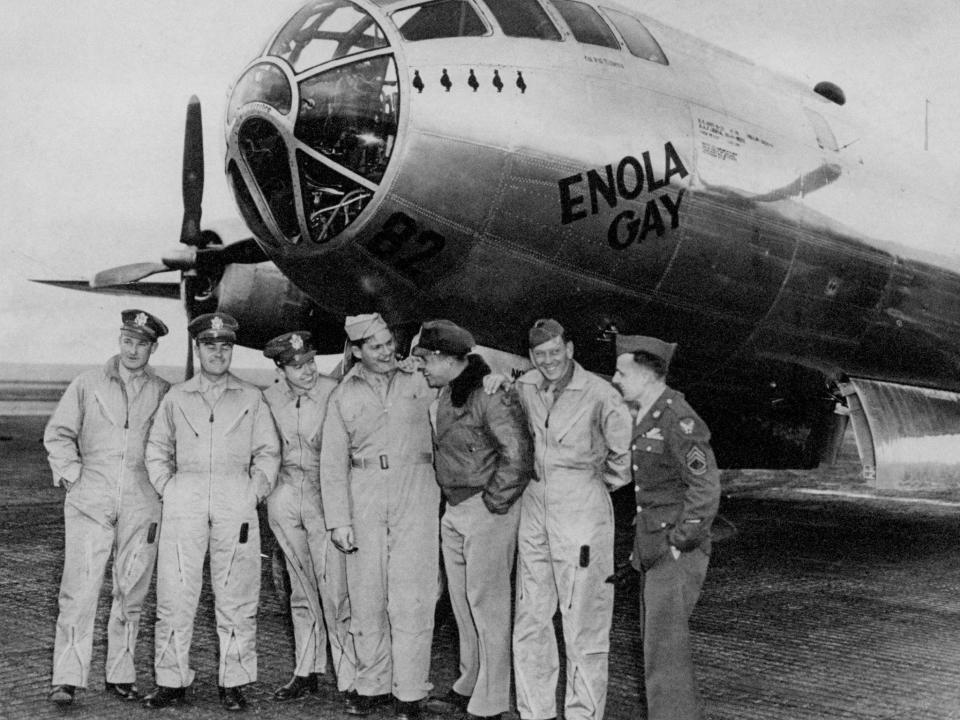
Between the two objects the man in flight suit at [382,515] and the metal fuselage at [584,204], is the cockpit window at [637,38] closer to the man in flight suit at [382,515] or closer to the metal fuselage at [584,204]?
the metal fuselage at [584,204]

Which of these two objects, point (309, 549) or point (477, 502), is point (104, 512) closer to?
point (309, 549)

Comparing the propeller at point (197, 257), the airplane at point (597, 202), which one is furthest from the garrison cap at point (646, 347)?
the propeller at point (197, 257)

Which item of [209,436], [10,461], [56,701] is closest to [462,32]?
[209,436]

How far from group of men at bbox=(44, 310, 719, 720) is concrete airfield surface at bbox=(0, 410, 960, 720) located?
0.34 metres

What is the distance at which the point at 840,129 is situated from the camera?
8.45 meters

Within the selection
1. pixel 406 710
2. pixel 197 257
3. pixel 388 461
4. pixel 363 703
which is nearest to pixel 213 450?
pixel 388 461

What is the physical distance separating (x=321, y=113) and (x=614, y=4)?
2.53 metres

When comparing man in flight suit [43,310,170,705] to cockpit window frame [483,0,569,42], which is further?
cockpit window frame [483,0,569,42]

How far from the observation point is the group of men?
459cm

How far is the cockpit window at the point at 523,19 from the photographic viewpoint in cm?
608

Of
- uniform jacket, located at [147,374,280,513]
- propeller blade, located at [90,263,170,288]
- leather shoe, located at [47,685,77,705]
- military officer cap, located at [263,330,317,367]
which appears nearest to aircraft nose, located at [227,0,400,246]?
military officer cap, located at [263,330,317,367]

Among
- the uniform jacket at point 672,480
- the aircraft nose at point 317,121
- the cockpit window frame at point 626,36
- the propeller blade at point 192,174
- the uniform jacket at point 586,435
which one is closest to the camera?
the uniform jacket at point 672,480

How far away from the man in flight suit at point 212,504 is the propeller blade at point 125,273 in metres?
6.12

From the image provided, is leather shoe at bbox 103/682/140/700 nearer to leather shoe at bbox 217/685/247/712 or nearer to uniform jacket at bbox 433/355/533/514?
leather shoe at bbox 217/685/247/712
